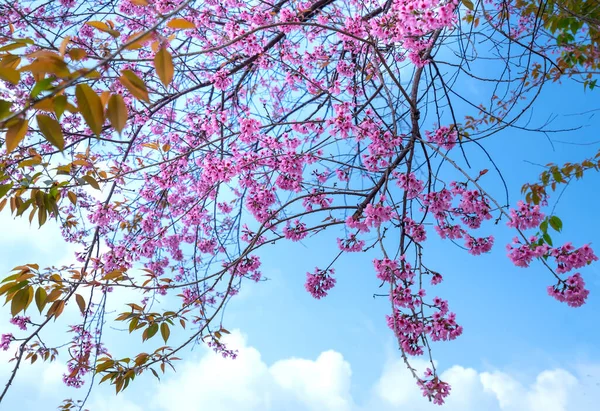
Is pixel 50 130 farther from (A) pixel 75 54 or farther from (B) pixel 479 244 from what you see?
(B) pixel 479 244

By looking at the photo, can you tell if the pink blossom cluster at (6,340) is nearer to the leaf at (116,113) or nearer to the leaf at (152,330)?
the leaf at (152,330)

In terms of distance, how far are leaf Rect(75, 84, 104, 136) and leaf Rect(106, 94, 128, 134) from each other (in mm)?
44

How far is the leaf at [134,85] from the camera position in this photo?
0.98 m

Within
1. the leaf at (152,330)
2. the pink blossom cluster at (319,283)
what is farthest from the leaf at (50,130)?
the pink blossom cluster at (319,283)

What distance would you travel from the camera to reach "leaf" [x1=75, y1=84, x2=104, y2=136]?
0.94 metres

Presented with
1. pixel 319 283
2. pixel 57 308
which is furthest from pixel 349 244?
pixel 57 308

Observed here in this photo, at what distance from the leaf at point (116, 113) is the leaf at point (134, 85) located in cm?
5

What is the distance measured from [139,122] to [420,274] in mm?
2900

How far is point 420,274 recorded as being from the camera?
2488 millimetres

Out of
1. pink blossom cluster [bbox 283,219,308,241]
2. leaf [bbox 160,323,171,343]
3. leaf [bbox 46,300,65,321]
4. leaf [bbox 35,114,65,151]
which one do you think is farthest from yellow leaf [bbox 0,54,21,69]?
pink blossom cluster [bbox 283,219,308,241]

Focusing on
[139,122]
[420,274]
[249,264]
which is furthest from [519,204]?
[139,122]

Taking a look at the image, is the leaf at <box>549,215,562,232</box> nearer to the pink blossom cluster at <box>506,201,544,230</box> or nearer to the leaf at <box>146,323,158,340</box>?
the pink blossom cluster at <box>506,201,544,230</box>

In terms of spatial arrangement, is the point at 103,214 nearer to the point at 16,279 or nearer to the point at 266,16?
the point at 16,279

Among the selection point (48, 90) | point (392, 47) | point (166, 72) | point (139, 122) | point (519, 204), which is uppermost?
point (392, 47)
